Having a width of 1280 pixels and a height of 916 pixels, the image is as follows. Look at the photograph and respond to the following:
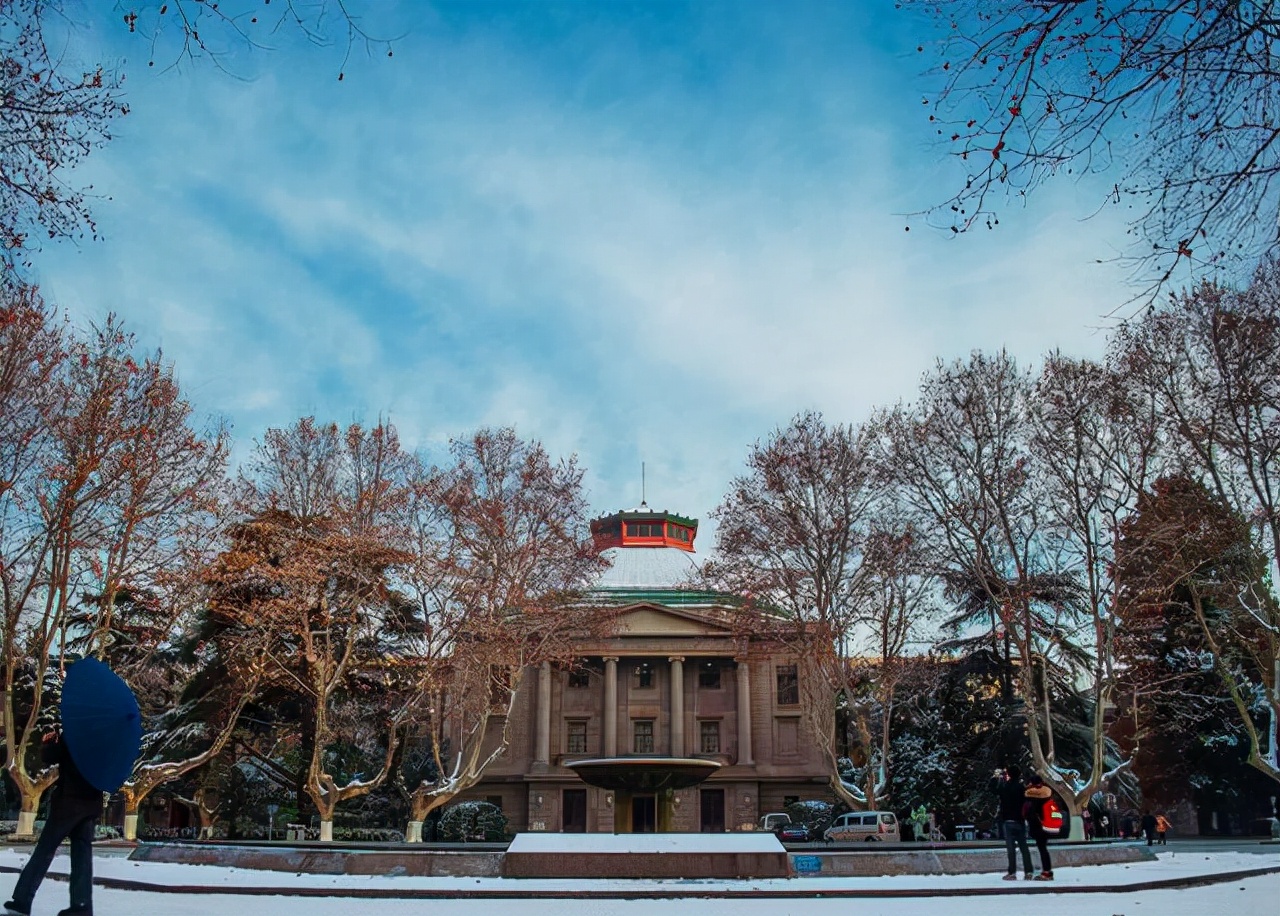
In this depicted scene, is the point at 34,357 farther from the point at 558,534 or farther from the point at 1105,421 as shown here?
the point at 1105,421

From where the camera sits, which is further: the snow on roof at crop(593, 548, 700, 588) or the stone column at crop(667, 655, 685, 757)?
the snow on roof at crop(593, 548, 700, 588)

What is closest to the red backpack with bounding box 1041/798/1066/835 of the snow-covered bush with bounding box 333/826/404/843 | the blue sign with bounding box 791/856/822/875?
the blue sign with bounding box 791/856/822/875

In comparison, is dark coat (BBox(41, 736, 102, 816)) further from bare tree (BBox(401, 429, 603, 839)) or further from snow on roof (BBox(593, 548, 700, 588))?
snow on roof (BBox(593, 548, 700, 588))

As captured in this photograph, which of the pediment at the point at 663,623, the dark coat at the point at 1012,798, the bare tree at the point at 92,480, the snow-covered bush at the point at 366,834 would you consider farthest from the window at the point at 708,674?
the dark coat at the point at 1012,798

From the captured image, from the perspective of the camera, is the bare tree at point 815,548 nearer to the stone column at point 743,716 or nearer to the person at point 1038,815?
the person at point 1038,815

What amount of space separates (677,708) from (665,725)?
5.72ft

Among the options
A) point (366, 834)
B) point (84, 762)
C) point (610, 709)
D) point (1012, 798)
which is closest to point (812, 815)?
point (610, 709)

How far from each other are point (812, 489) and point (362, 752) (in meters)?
20.3

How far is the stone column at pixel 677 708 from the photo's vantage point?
5800 cm

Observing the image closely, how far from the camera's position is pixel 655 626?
59.2m

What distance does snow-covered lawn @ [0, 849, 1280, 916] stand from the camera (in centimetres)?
1007

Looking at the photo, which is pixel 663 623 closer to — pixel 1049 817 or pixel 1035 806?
pixel 1035 806

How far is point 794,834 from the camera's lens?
133 ft

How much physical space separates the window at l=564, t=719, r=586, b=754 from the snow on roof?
9.39 m
